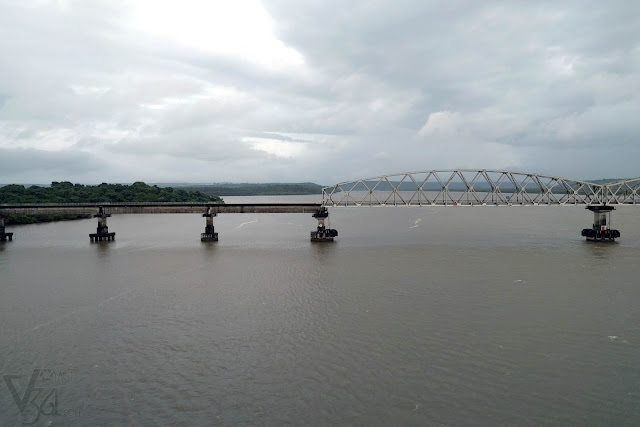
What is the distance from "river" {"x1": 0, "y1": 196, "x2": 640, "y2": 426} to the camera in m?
15.5

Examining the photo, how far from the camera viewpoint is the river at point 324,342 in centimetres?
1552

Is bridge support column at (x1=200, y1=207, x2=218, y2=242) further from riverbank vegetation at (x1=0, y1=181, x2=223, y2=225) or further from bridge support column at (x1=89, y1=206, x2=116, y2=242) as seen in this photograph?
riverbank vegetation at (x1=0, y1=181, x2=223, y2=225)

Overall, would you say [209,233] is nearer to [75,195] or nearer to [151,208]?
[151,208]

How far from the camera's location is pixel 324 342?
2153 centimetres

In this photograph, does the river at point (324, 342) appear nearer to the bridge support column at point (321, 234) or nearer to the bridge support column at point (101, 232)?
the bridge support column at point (321, 234)

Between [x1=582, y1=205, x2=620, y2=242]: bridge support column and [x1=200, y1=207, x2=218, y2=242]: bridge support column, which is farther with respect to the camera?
[x1=200, y1=207, x2=218, y2=242]: bridge support column

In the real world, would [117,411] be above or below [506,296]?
below

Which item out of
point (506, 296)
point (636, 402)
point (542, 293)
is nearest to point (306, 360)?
point (636, 402)

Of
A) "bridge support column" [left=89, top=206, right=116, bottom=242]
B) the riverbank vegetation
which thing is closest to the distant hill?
the riverbank vegetation

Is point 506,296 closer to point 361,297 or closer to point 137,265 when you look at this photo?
point 361,297

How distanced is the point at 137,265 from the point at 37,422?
29.7 m

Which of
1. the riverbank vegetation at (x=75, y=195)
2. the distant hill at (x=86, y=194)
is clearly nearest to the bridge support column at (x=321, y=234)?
the riverbank vegetation at (x=75, y=195)

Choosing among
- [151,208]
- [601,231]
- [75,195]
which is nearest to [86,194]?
[75,195]

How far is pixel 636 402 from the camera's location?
50.5 ft
